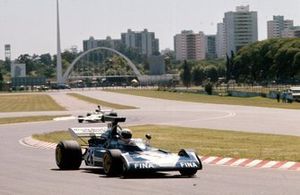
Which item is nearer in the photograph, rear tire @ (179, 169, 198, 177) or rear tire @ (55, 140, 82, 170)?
rear tire @ (179, 169, 198, 177)

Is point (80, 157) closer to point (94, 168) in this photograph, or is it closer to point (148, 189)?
point (94, 168)

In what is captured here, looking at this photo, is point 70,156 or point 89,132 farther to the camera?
point 89,132

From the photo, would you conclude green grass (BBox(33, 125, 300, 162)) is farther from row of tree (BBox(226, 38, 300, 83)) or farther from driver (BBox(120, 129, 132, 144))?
row of tree (BBox(226, 38, 300, 83))

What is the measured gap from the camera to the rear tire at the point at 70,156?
72.1ft

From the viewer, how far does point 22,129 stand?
49875mm

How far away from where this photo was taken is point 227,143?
32469 millimetres

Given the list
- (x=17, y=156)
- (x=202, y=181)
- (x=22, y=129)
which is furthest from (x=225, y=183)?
(x=22, y=129)

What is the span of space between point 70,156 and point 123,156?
9.70 ft

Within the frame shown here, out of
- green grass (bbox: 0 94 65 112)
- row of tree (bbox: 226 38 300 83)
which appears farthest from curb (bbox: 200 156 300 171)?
row of tree (bbox: 226 38 300 83)

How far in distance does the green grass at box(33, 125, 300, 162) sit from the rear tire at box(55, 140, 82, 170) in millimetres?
6074

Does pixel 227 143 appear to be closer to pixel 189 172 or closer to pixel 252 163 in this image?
pixel 252 163

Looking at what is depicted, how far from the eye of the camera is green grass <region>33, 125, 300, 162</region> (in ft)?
86.3

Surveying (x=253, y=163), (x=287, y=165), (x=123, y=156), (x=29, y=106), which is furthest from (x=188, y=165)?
(x=29, y=106)

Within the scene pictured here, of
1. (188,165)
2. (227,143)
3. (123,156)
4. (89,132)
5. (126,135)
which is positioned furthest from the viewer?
(227,143)
